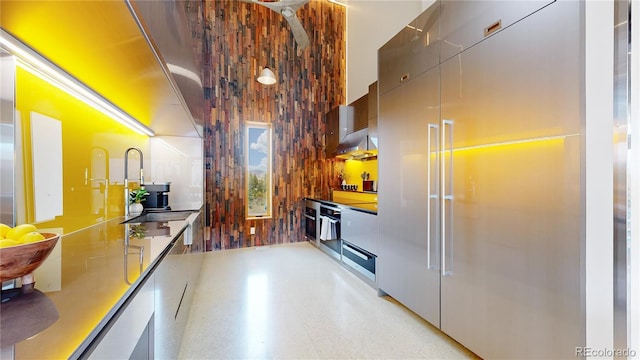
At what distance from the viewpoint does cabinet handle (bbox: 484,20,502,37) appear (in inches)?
58.8

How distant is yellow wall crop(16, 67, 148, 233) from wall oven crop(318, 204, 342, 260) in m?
2.48

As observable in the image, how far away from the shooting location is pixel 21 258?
2.40 ft

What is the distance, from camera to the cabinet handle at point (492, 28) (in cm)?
149

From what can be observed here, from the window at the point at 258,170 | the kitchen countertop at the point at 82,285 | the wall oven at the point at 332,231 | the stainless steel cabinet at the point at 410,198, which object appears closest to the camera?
the kitchen countertop at the point at 82,285

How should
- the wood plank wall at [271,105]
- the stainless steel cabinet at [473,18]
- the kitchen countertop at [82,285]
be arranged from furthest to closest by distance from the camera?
the wood plank wall at [271,105], the stainless steel cabinet at [473,18], the kitchen countertop at [82,285]

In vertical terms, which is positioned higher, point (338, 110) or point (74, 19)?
point (338, 110)

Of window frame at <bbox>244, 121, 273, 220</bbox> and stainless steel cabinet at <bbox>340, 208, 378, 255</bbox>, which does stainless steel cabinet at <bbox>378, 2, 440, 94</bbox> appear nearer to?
stainless steel cabinet at <bbox>340, 208, 378, 255</bbox>

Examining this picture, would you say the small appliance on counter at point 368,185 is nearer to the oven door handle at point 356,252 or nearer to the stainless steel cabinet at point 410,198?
the oven door handle at point 356,252

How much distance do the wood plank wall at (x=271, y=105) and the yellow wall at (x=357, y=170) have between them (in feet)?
0.85

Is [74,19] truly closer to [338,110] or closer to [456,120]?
[456,120]

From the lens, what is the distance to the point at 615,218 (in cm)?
108

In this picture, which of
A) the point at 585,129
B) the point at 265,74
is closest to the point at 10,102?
the point at 585,129

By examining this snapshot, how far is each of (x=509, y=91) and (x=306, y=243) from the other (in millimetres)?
4025

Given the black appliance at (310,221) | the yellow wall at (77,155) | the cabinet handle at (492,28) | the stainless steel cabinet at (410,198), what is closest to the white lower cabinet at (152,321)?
the yellow wall at (77,155)
